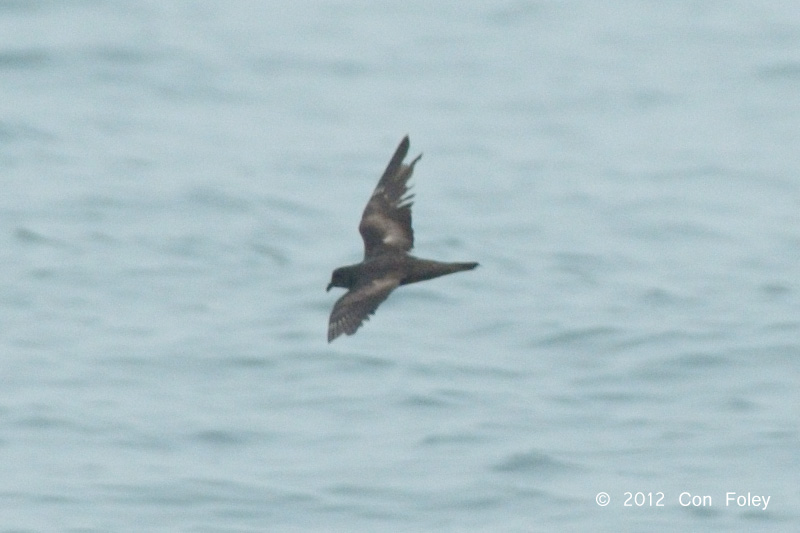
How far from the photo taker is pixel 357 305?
1008 cm

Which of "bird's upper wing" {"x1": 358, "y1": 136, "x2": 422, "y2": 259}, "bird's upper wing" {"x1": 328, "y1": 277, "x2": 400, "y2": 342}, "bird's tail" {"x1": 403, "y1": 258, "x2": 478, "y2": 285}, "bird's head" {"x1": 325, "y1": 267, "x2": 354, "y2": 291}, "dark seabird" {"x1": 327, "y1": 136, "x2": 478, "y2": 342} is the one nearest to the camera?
"bird's upper wing" {"x1": 328, "y1": 277, "x2": 400, "y2": 342}

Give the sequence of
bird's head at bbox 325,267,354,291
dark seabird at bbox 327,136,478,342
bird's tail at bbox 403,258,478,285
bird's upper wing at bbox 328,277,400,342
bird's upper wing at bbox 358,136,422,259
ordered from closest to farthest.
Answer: bird's upper wing at bbox 328,277,400,342
dark seabird at bbox 327,136,478,342
bird's tail at bbox 403,258,478,285
bird's head at bbox 325,267,354,291
bird's upper wing at bbox 358,136,422,259

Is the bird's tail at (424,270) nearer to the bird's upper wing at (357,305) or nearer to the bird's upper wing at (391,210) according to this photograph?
the bird's upper wing at (357,305)

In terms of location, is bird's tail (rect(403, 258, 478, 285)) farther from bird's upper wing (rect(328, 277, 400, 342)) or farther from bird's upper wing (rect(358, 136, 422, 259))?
bird's upper wing (rect(358, 136, 422, 259))

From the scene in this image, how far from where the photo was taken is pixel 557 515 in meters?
15.7

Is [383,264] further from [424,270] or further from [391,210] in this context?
[391,210]

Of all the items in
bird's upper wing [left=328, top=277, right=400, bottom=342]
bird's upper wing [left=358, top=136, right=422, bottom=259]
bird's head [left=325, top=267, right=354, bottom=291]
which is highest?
bird's upper wing [left=358, top=136, right=422, bottom=259]

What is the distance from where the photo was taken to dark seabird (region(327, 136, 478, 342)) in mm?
10039

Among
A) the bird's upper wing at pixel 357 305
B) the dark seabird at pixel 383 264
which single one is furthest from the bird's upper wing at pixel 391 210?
the bird's upper wing at pixel 357 305

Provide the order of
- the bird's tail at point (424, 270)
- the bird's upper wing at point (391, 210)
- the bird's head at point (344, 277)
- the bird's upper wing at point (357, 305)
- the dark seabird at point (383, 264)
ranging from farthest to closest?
the bird's upper wing at point (391, 210) → the bird's head at point (344, 277) → the bird's tail at point (424, 270) → the dark seabird at point (383, 264) → the bird's upper wing at point (357, 305)

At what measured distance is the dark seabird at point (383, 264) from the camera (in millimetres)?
10039

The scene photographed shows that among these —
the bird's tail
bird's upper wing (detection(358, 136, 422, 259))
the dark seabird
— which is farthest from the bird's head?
bird's upper wing (detection(358, 136, 422, 259))

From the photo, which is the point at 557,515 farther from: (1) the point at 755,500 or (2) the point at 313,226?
(2) the point at 313,226

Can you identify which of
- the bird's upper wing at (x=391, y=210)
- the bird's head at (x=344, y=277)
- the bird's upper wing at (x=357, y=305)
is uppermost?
the bird's upper wing at (x=391, y=210)
